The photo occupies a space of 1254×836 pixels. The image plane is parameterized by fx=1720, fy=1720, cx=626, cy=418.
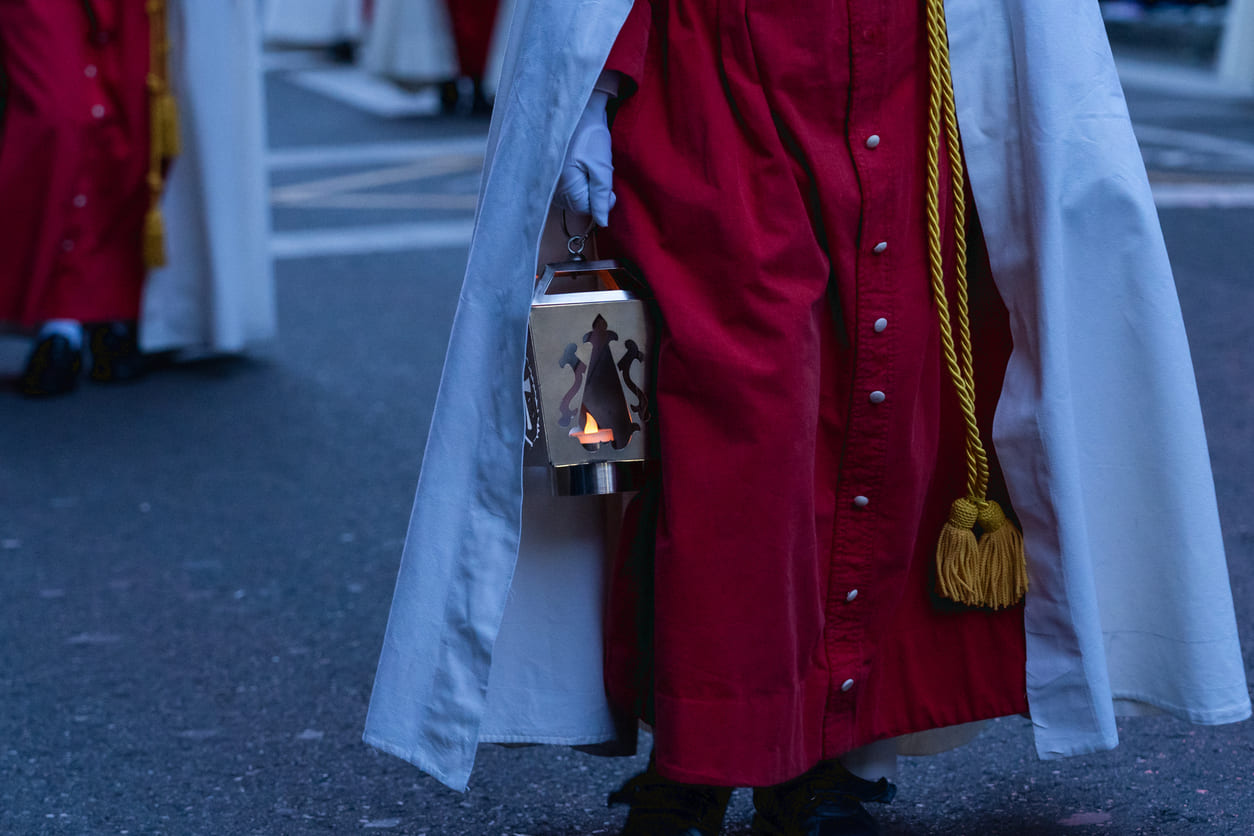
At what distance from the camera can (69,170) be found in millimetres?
5066

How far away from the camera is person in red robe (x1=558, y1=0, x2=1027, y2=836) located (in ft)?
6.92

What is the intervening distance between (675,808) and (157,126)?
3.40 metres

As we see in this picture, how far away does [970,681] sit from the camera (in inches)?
92.5

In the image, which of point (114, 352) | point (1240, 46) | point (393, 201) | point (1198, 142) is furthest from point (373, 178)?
point (1240, 46)

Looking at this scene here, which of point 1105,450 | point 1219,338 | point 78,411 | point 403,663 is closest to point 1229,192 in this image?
point 1219,338

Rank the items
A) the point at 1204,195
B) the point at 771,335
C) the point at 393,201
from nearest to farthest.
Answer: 1. the point at 771,335
2. the point at 1204,195
3. the point at 393,201

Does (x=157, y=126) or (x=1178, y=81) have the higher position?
(x=157, y=126)

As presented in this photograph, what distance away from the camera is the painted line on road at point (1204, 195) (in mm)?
7898

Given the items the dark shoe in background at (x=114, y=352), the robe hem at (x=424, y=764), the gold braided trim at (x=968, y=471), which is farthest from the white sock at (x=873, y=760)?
the dark shoe in background at (x=114, y=352)

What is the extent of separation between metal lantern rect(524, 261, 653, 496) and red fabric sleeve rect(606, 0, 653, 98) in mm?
247

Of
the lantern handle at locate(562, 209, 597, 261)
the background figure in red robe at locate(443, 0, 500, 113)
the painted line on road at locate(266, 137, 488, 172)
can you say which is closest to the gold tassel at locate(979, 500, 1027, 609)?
the lantern handle at locate(562, 209, 597, 261)

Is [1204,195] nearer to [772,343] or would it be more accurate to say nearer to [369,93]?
[772,343]

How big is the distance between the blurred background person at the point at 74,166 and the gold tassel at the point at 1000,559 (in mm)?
3473

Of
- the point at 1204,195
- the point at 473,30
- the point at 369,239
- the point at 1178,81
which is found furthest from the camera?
the point at 1178,81
